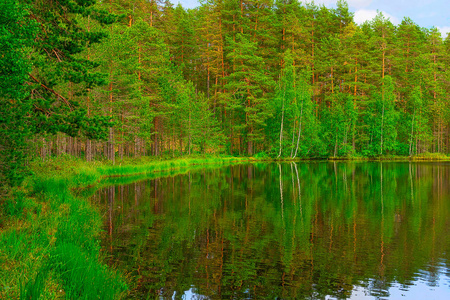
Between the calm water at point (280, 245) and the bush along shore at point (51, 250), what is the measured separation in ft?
2.64

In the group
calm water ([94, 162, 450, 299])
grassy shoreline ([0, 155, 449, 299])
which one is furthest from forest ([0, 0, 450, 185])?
grassy shoreline ([0, 155, 449, 299])

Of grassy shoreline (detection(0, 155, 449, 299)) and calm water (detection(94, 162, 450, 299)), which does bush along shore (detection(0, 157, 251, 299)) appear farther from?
calm water (detection(94, 162, 450, 299))

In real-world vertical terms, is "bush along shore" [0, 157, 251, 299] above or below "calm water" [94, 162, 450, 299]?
above

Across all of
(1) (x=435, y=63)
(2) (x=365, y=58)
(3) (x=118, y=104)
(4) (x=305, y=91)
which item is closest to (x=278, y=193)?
(3) (x=118, y=104)

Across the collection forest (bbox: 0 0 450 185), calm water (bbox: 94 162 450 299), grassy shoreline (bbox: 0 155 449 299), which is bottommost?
calm water (bbox: 94 162 450 299)

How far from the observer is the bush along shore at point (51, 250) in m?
4.92

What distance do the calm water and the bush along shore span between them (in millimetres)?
804

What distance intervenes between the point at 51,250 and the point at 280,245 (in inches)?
245

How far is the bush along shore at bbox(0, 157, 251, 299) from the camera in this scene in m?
4.92

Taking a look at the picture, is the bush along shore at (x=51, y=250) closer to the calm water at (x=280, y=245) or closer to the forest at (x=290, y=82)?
the calm water at (x=280, y=245)

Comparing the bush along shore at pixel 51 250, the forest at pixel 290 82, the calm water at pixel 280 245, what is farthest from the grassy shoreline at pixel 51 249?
the forest at pixel 290 82

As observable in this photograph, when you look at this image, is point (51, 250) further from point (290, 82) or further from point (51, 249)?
point (290, 82)

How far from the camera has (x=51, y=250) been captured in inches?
259

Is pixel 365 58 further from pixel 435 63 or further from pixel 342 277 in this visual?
pixel 342 277
